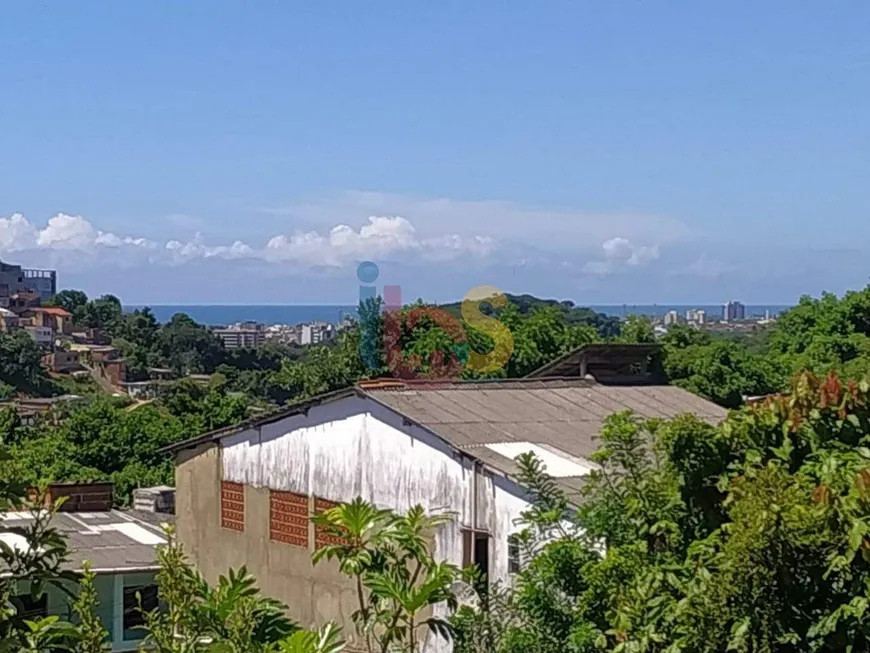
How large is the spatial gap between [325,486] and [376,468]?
868 mm

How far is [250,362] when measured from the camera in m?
117

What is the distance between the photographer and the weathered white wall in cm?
1198

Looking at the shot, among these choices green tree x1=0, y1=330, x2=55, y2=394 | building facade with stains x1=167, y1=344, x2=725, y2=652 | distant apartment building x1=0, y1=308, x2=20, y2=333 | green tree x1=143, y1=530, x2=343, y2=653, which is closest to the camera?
green tree x1=143, y1=530, x2=343, y2=653

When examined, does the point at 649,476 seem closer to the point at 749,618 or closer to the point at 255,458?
the point at 749,618

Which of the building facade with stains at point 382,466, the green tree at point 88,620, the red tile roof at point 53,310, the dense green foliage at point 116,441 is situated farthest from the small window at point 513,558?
the red tile roof at point 53,310

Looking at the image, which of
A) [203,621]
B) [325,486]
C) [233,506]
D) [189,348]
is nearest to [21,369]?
[189,348]

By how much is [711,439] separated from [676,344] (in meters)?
32.5

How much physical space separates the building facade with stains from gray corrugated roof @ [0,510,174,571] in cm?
80

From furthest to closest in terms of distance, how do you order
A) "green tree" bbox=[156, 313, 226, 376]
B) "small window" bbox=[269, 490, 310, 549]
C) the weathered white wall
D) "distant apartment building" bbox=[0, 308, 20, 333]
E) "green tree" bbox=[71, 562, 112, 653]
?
1. "distant apartment building" bbox=[0, 308, 20, 333]
2. "green tree" bbox=[156, 313, 226, 376]
3. "small window" bbox=[269, 490, 310, 549]
4. the weathered white wall
5. "green tree" bbox=[71, 562, 112, 653]

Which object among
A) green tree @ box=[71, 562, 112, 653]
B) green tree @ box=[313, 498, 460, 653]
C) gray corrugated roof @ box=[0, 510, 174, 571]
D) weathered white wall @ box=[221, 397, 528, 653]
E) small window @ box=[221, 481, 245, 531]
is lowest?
gray corrugated roof @ box=[0, 510, 174, 571]

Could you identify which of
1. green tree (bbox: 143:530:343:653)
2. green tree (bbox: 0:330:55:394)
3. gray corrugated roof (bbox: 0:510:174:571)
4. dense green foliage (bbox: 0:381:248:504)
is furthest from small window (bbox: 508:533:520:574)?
green tree (bbox: 0:330:55:394)

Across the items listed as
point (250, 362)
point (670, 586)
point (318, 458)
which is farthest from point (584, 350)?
point (250, 362)

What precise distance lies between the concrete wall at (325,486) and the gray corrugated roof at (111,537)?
2.42 ft

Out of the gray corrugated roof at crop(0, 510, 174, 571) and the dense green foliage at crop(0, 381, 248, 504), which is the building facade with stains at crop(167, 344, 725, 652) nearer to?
the gray corrugated roof at crop(0, 510, 174, 571)
